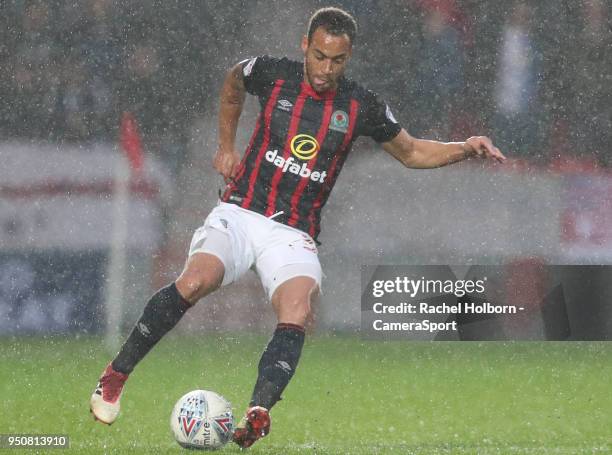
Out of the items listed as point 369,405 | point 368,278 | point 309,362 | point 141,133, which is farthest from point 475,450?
point 141,133

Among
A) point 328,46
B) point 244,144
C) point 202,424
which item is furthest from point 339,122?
point 244,144

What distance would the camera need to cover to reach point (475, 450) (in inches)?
235

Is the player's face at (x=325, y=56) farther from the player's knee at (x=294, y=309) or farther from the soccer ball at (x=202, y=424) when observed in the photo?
the soccer ball at (x=202, y=424)

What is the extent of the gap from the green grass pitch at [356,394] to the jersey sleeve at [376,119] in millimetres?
1522

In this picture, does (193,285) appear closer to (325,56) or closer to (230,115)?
(230,115)

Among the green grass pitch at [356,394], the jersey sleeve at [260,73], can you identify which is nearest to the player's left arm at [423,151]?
the jersey sleeve at [260,73]

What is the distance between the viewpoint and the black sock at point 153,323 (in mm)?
5332

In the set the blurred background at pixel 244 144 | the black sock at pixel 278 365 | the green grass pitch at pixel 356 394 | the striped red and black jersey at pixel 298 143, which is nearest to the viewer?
the black sock at pixel 278 365

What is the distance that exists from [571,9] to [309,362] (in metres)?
6.71

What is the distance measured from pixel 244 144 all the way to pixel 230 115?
5689 millimetres

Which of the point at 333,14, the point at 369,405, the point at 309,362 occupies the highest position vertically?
the point at 333,14

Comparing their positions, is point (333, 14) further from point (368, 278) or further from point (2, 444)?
point (368, 278)

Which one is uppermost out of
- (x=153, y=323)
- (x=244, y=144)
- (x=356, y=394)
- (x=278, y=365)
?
(x=244, y=144)

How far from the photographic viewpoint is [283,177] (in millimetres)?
5621
